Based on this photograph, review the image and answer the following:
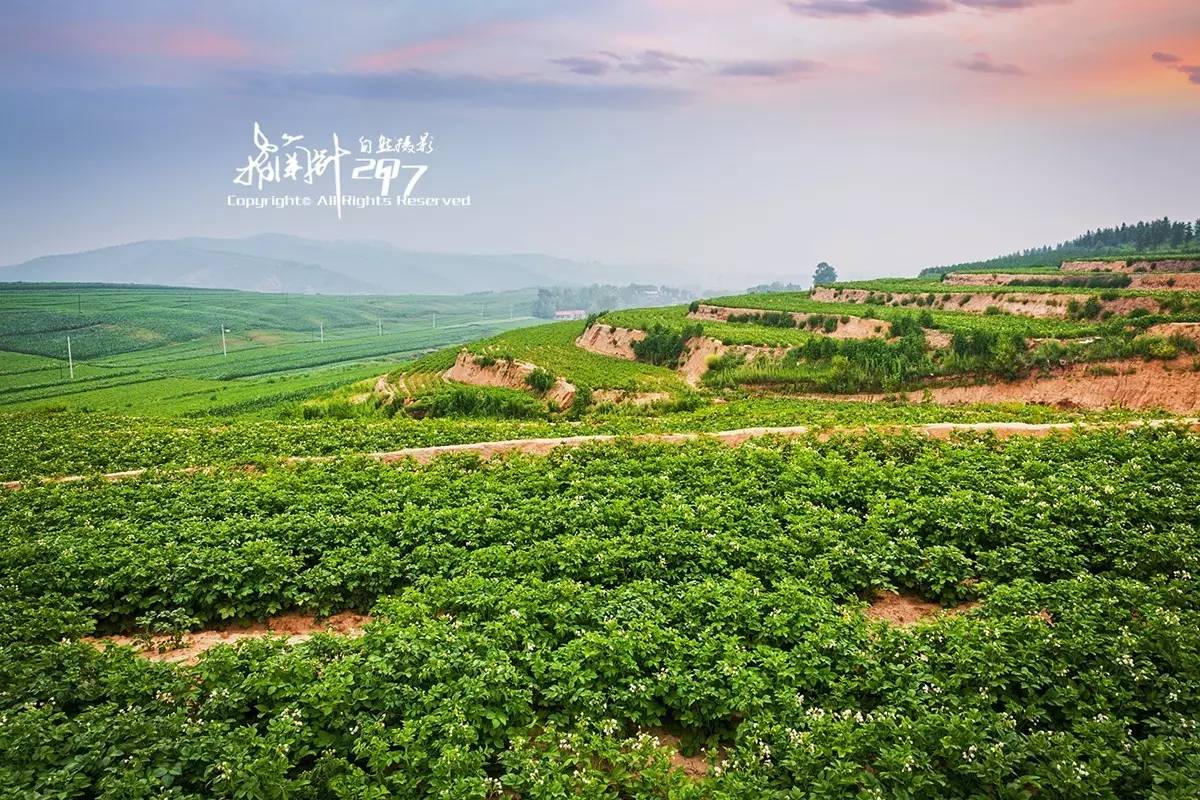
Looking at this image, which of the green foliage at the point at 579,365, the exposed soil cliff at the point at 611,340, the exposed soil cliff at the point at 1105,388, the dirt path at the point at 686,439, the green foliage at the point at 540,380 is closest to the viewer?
the dirt path at the point at 686,439

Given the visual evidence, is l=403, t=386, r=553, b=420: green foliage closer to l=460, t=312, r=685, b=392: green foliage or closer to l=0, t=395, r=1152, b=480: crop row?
l=460, t=312, r=685, b=392: green foliage

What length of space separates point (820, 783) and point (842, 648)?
2.54 metres

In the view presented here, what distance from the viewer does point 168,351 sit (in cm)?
11288

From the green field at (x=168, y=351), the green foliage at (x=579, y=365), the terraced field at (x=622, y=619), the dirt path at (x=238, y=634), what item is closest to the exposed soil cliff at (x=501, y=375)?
the green foliage at (x=579, y=365)

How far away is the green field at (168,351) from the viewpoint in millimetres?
70375

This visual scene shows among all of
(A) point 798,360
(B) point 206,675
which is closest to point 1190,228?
(A) point 798,360

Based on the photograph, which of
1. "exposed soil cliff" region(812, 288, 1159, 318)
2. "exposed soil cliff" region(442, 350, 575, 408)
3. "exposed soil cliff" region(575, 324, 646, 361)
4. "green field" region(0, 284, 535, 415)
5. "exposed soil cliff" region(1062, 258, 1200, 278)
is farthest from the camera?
"exposed soil cliff" region(1062, 258, 1200, 278)

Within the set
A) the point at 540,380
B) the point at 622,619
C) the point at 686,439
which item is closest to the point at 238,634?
the point at 622,619

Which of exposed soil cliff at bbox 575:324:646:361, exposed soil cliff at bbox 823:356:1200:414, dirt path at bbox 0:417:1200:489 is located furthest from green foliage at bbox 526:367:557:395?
dirt path at bbox 0:417:1200:489

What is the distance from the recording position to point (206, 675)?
27.7ft

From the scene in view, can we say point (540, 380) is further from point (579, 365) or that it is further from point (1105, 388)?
point (1105, 388)

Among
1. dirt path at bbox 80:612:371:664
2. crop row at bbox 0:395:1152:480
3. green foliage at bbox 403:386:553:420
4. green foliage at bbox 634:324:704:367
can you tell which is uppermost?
green foliage at bbox 634:324:704:367

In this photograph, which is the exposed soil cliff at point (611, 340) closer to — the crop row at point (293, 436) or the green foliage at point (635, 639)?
the crop row at point (293, 436)

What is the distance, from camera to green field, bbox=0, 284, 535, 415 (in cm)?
7038
